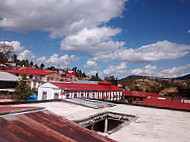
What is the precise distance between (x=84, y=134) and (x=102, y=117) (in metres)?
5.85

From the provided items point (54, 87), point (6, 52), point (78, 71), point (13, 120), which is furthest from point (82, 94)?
point (78, 71)

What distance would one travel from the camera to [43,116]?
5.36 m

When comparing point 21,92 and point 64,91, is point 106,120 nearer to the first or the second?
point 64,91

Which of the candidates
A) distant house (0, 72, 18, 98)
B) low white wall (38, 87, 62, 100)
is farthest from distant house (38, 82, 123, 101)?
distant house (0, 72, 18, 98)

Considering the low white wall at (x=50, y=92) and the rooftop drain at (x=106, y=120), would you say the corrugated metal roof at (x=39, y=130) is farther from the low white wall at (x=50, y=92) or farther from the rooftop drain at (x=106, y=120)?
the low white wall at (x=50, y=92)

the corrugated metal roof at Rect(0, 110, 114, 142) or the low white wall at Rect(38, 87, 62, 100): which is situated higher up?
the corrugated metal roof at Rect(0, 110, 114, 142)

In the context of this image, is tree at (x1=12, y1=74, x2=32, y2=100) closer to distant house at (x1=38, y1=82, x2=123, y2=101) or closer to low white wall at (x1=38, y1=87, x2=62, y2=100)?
low white wall at (x1=38, y1=87, x2=62, y2=100)

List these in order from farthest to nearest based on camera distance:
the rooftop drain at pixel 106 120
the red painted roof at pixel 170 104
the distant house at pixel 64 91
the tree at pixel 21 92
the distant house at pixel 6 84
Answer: the distant house at pixel 6 84 < the tree at pixel 21 92 < the distant house at pixel 64 91 < the red painted roof at pixel 170 104 < the rooftop drain at pixel 106 120

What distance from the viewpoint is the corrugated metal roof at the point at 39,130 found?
3672 millimetres

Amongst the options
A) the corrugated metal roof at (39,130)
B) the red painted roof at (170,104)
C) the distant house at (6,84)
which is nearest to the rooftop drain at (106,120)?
the corrugated metal roof at (39,130)

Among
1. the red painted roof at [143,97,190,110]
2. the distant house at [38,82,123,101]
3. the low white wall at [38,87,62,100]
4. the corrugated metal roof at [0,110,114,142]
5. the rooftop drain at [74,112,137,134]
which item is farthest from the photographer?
the low white wall at [38,87,62,100]

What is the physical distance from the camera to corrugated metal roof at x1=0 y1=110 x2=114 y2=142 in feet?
12.0

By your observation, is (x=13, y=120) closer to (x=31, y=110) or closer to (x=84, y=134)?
(x=31, y=110)

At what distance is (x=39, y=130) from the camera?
419 cm
